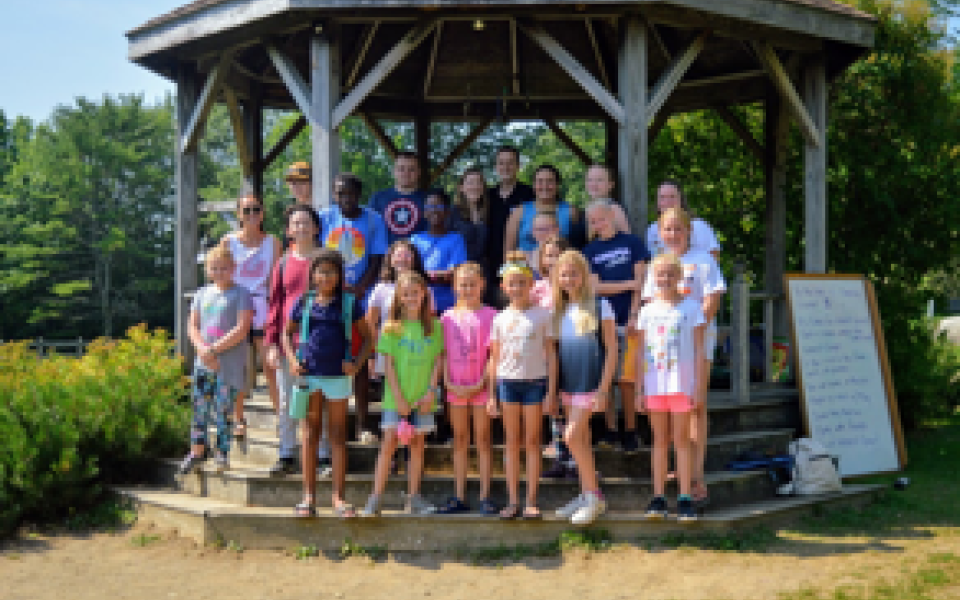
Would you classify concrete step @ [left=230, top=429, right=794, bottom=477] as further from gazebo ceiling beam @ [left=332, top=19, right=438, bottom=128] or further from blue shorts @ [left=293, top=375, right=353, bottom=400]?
gazebo ceiling beam @ [left=332, top=19, right=438, bottom=128]

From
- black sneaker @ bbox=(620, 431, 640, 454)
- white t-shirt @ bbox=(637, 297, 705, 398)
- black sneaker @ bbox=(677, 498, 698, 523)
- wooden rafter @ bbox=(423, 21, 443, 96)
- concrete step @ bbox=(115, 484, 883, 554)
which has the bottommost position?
concrete step @ bbox=(115, 484, 883, 554)

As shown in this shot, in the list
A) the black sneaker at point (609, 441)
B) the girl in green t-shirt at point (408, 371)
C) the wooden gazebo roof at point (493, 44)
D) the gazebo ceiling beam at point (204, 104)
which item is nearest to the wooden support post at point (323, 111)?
the wooden gazebo roof at point (493, 44)

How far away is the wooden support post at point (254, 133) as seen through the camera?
10.6 metres

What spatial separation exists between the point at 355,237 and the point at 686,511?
124 inches

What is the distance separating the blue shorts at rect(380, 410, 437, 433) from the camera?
556 centimetres

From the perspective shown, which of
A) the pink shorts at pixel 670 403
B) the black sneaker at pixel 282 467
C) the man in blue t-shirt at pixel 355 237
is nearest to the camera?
the pink shorts at pixel 670 403

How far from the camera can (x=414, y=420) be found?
18.4 ft

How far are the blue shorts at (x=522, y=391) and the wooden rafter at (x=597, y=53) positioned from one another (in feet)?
19.9

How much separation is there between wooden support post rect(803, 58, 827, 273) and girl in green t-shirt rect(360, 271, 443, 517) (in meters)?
4.61

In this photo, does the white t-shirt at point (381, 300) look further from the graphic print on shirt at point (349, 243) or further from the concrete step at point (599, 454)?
the concrete step at point (599, 454)

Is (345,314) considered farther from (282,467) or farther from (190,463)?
(190,463)

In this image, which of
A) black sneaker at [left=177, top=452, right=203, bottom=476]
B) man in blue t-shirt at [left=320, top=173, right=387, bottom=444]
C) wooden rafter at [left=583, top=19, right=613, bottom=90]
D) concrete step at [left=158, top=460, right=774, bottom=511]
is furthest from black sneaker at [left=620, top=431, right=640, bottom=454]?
wooden rafter at [left=583, top=19, right=613, bottom=90]

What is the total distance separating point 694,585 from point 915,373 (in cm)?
694

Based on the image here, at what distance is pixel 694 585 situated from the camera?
496 centimetres
